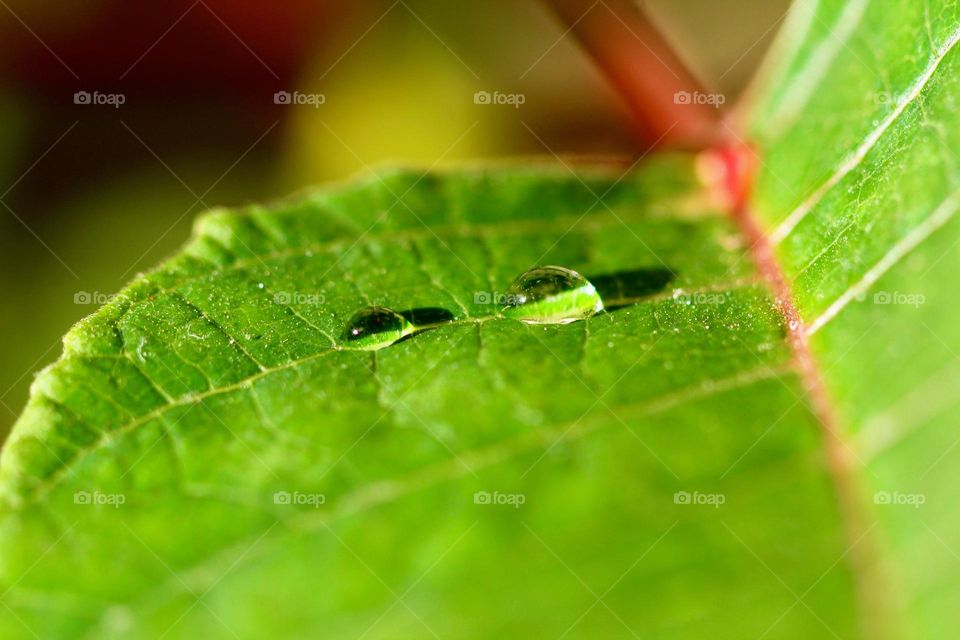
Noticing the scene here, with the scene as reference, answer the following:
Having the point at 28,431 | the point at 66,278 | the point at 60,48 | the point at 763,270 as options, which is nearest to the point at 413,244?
the point at 763,270

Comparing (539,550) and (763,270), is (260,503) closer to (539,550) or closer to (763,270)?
(539,550)

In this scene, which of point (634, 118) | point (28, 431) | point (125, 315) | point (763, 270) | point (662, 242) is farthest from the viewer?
point (634, 118)
